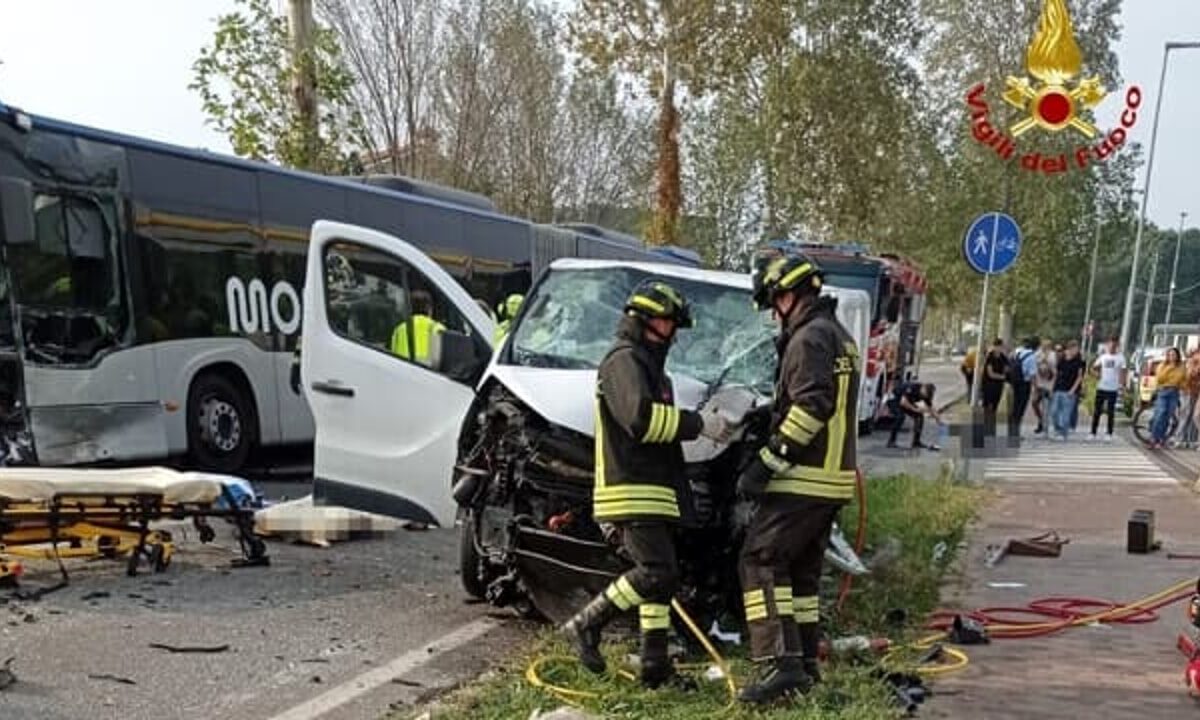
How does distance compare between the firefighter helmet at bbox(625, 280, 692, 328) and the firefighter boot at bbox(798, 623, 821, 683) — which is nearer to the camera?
the firefighter helmet at bbox(625, 280, 692, 328)

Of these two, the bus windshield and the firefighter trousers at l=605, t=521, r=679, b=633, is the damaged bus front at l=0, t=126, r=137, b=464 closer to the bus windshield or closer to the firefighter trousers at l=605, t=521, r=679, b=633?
the bus windshield

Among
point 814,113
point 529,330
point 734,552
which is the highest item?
point 814,113

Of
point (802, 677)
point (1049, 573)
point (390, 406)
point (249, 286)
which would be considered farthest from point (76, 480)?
point (1049, 573)

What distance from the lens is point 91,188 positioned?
399 inches

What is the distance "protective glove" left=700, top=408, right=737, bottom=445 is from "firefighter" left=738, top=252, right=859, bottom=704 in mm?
284

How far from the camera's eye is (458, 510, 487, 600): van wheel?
6.39m

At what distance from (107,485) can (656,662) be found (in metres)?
3.44

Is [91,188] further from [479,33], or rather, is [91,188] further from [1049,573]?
[479,33]

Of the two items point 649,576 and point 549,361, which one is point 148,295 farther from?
point 649,576

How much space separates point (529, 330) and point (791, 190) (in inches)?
1083

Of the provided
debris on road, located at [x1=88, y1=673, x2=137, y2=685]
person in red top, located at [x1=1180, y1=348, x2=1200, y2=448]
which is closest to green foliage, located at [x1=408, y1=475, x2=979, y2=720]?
debris on road, located at [x1=88, y1=673, x2=137, y2=685]

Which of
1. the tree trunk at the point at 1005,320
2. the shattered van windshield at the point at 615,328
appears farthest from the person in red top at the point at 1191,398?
the tree trunk at the point at 1005,320

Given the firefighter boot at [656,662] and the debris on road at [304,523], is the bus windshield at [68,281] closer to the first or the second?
the debris on road at [304,523]

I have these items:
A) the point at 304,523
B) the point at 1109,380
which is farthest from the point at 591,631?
the point at 1109,380
